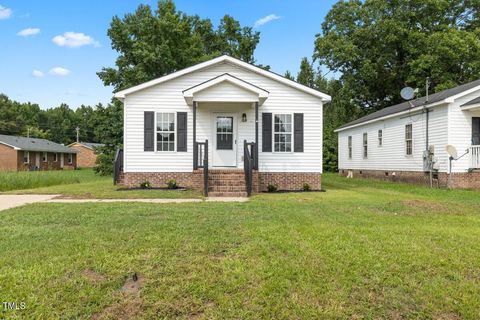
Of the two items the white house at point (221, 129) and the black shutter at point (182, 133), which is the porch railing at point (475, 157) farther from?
the black shutter at point (182, 133)

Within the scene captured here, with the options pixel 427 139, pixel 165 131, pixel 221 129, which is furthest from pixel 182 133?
pixel 427 139

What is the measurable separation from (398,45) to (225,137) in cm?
2125

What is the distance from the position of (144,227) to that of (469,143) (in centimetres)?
1292

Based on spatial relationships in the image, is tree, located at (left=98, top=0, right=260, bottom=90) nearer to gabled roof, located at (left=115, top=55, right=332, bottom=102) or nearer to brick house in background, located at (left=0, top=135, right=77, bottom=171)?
gabled roof, located at (left=115, top=55, right=332, bottom=102)

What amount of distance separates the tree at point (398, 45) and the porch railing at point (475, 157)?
13.0 m

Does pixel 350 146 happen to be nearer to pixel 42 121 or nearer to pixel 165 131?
pixel 165 131

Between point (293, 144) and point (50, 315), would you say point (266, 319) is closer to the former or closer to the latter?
point (50, 315)

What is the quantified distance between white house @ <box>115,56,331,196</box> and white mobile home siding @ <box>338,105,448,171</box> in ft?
16.5

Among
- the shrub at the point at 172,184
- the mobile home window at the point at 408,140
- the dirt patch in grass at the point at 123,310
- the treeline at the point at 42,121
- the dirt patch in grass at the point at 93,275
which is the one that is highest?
the treeline at the point at 42,121

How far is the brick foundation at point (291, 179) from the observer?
41.8 feet

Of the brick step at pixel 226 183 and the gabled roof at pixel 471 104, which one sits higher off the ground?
the gabled roof at pixel 471 104

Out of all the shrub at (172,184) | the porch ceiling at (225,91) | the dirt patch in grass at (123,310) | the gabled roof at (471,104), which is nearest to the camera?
the dirt patch in grass at (123,310)

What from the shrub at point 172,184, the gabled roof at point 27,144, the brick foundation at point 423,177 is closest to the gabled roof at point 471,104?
the brick foundation at point 423,177

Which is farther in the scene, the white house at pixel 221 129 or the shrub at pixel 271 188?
the white house at pixel 221 129
